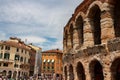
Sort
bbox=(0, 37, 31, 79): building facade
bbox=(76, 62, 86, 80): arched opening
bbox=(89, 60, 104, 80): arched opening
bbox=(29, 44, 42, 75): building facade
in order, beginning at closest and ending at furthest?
1. bbox=(89, 60, 104, 80): arched opening
2. bbox=(76, 62, 86, 80): arched opening
3. bbox=(0, 37, 31, 79): building facade
4. bbox=(29, 44, 42, 75): building facade

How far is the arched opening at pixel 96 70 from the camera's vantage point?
1581 centimetres

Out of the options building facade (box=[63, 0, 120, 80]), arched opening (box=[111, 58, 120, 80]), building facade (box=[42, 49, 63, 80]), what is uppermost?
building facade (box=[42, 49, 63, 80])

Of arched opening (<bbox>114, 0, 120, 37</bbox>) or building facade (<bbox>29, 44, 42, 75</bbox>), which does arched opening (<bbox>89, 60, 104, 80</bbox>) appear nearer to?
arched opening (<bbox>114, 0, 120, 37</bbox>)

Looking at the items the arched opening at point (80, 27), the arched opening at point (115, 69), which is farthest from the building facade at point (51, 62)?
the arched opening at point (115, 69)

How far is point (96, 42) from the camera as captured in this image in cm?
1678

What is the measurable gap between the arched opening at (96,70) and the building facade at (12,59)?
1603 inches

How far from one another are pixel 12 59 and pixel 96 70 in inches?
1731

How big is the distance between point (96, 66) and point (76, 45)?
9.60 feet

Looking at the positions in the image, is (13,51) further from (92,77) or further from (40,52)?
(92,77)

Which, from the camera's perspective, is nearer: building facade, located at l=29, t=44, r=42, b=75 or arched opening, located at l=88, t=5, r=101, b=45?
arched opening, located at l=88, t=5, r=101, b=45

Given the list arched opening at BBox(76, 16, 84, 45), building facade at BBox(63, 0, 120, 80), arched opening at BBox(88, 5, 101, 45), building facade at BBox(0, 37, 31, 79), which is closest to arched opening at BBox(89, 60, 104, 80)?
building facade at BBox(63, 0, 120, 80)

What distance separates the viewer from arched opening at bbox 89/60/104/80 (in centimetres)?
1581

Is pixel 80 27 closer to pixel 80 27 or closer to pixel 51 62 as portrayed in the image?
pixel 80 27

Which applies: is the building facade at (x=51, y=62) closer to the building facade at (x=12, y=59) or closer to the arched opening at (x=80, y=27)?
the building facade at (x=12, y=59)
